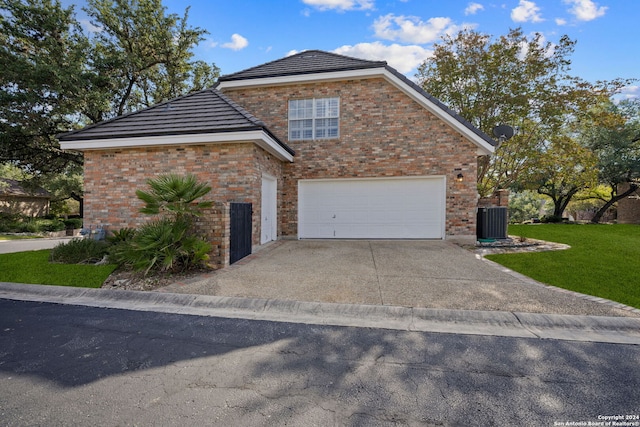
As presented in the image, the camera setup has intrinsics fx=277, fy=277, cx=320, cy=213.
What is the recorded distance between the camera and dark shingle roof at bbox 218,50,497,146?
975 centimetres

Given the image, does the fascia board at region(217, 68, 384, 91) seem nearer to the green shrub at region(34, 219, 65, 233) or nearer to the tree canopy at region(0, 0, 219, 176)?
the tree canopy at region(0, 0, 219, 176)

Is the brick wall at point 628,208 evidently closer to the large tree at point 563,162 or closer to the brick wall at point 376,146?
the large tree at point 563,162

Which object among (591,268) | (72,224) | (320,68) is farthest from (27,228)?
(591,268)

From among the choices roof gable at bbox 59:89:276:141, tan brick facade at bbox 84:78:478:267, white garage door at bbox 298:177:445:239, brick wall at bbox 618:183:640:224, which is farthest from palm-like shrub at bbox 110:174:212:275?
brick wall at bbox 618:183:640:224

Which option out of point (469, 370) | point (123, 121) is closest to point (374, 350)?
point (469, 370)

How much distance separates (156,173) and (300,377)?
7.81 meters

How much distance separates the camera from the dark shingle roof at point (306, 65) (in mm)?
10242

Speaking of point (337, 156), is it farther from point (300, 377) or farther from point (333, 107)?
point (300, 377)

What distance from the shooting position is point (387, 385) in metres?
2.49

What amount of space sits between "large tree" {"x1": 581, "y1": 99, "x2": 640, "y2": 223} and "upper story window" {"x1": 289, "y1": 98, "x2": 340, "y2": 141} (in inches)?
740

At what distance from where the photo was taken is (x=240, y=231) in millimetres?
7117

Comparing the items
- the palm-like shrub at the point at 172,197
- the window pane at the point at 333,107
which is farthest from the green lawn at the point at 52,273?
the window pane at the point at 333,107

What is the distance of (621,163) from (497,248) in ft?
58.6

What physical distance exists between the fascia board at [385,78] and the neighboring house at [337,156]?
0.03m
